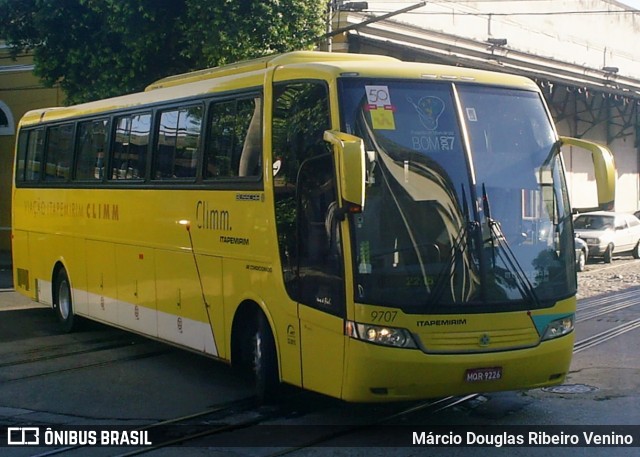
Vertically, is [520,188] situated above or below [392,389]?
above

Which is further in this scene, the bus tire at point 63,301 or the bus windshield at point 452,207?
the bus tire at point 63,301

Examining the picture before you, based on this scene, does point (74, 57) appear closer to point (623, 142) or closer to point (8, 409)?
point (8, 409)

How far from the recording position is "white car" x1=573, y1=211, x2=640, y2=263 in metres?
28.9

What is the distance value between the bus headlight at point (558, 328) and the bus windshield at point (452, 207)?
0.67 feet

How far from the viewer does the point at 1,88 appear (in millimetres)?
28969

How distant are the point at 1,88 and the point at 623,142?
87.4 ft

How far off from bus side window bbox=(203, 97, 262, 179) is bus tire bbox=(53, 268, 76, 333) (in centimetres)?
494

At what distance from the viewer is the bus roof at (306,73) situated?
8.21 metres

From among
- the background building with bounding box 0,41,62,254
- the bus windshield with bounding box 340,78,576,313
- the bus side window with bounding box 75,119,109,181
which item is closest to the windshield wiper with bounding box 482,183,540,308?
the bus windshield with bounding box 340,78,576,313

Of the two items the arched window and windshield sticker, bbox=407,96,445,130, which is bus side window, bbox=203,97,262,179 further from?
the arched window

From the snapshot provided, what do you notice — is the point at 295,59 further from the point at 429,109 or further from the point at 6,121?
the point at 6,121

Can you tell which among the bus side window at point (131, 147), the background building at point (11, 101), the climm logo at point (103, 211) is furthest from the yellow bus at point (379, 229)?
the background building at point (11, 101)

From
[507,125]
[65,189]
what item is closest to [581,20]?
[65,189]

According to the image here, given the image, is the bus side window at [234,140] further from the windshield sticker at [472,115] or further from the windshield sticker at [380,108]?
the windshield sticker at [472,115]
